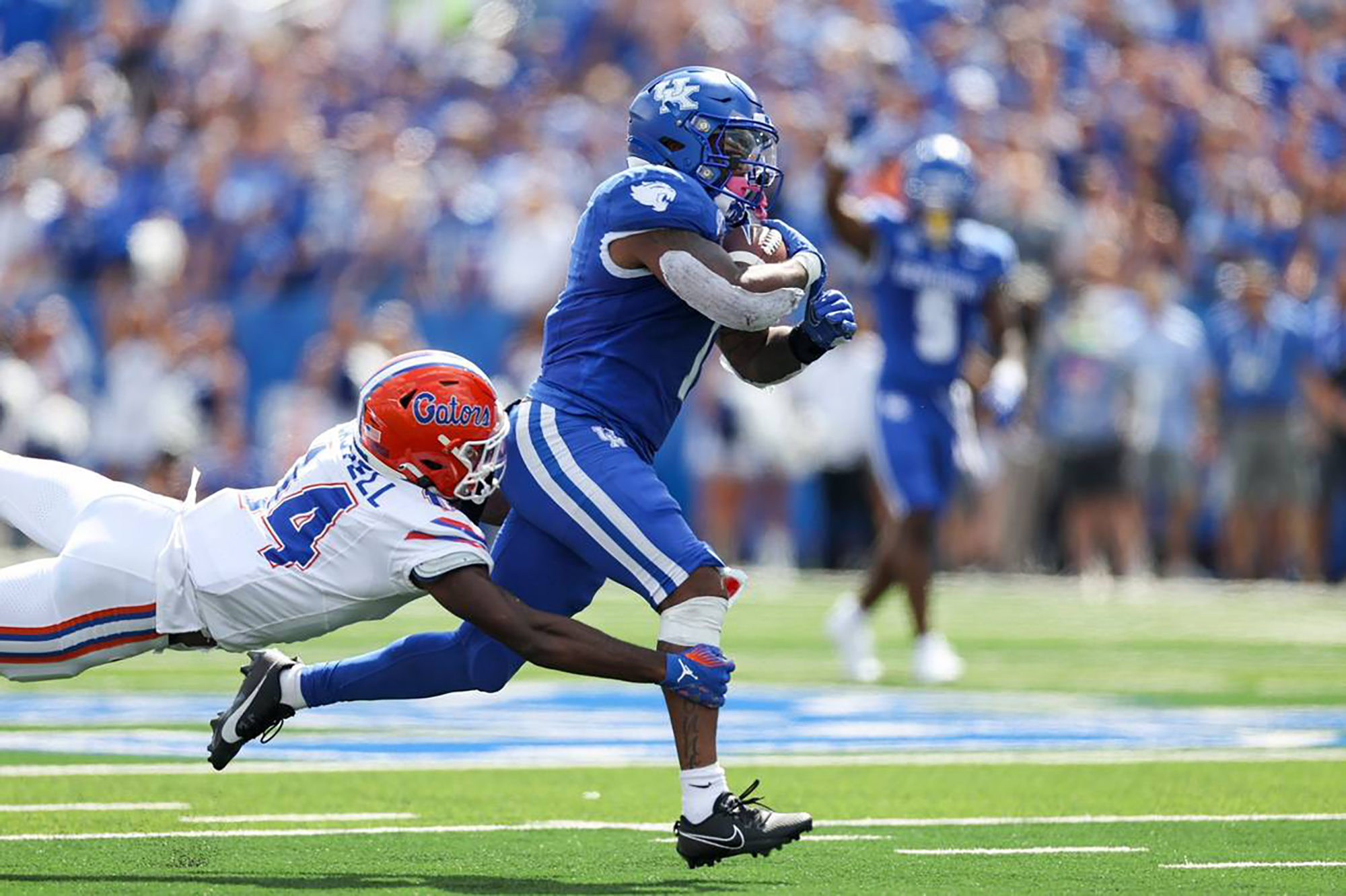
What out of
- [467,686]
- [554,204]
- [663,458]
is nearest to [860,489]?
[663,458]

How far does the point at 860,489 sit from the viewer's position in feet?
54.6

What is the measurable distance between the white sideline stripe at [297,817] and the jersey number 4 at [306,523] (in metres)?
0.87

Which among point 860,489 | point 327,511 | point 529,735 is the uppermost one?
point 327,511

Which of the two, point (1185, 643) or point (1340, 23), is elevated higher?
point (1340, 23)

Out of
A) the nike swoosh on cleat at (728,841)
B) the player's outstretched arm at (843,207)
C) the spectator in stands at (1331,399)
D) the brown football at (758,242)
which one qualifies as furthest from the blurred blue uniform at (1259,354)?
the nike swoosh on cleat at (728,841)

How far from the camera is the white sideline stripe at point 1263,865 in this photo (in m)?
4.99

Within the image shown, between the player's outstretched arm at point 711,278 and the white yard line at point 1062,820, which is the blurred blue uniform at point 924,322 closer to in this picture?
the white yard line at point 1062,820

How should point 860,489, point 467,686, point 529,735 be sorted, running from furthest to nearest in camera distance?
point 860,489
point 529,735
point 467,686

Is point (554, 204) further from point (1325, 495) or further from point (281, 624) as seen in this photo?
point (281, 624)

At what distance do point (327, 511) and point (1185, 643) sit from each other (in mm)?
7349

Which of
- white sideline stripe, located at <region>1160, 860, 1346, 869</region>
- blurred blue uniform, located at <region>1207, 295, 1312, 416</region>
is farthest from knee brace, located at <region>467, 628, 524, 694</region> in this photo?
blurred blue uniform, located at <region>1207, 295, 1312, 416</region>

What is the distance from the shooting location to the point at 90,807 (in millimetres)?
5781

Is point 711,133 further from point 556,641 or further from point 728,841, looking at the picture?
point 728,841

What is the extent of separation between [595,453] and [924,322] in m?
4.97
